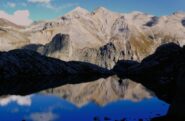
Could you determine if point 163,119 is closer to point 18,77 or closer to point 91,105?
point 91,105

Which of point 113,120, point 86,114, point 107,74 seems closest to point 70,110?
point 86,114

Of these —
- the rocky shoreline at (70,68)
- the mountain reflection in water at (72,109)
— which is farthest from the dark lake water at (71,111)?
the rocky shoreline at (70,68)

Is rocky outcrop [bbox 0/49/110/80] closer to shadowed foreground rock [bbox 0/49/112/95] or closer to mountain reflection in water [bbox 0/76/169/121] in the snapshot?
shadowed foreground rock [bbox 0/49/112/95]

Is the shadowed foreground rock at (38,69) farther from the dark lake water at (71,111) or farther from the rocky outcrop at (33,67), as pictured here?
the dark lake water at (71,111)

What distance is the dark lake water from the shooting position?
A: 57750mm

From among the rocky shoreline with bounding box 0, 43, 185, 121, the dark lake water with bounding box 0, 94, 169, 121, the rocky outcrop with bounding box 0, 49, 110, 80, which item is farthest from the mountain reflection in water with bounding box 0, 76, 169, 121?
the rocky outcrop with bounding box 0, 49, 110, 80

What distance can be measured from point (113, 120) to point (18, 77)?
4224 inches

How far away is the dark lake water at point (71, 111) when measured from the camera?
189 feet

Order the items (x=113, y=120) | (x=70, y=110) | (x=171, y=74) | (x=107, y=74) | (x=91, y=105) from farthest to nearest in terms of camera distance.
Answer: (x=107, y=74), (x=171, y=74), (x=91, y=105), (x=70, y=110), (x=113, y=120)

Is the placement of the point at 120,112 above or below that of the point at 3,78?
below

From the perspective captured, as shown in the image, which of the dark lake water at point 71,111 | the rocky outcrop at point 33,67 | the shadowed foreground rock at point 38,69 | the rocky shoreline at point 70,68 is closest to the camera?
the dark lake water at point 71,111

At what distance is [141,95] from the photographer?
9550cm

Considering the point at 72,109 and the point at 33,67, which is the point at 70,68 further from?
the point at 72,109

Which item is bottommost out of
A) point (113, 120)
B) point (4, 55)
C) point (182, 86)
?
point (113, 120)
